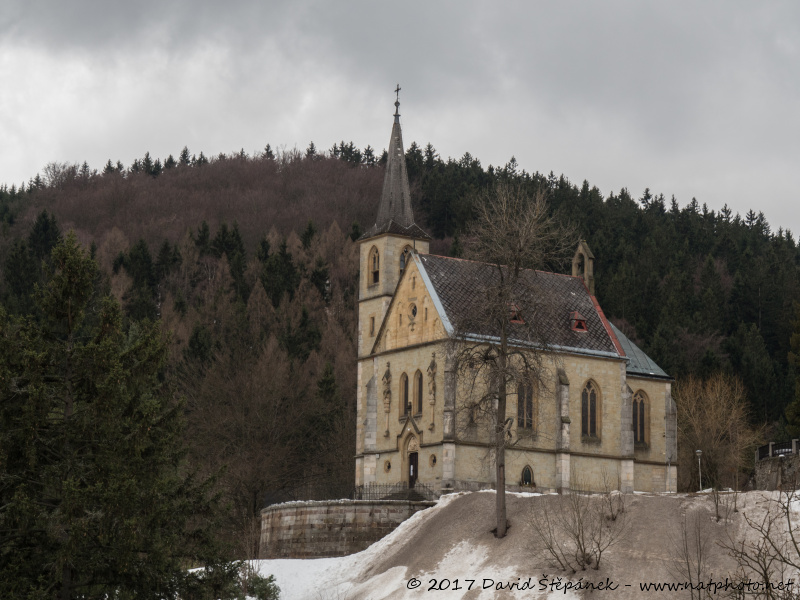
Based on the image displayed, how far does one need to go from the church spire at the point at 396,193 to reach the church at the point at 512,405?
10.1 feet

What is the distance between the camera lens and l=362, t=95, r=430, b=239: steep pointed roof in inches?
2549

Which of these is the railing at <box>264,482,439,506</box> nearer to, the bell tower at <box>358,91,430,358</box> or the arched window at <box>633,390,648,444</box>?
the bell tower at <box>358,91,430,358</box>

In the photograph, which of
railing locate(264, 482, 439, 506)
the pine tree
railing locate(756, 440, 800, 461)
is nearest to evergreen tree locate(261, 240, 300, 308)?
railing locate(264, 482, 439, 506)

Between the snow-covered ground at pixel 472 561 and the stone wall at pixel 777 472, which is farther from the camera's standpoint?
the stone wall at pixel 777 472

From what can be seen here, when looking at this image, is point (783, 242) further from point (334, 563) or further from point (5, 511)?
point (5, 511)

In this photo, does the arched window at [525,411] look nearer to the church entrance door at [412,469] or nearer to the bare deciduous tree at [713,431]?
the church entrance door at [412,469]

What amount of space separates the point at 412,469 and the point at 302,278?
4881 cm

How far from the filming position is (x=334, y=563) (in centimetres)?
4684

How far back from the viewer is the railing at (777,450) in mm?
53575

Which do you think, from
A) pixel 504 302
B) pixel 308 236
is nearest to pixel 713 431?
pixel 504 302

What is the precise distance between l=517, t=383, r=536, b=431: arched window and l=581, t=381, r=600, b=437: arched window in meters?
2.50

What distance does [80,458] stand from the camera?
29.9 meters

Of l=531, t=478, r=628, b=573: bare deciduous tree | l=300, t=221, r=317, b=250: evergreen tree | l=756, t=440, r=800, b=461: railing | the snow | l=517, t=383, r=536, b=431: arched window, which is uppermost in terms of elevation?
l=300, t=221, r=317, b=250: evergreen tree

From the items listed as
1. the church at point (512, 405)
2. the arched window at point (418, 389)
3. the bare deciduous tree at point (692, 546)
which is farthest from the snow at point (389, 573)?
the arched window at point (418, 389)
